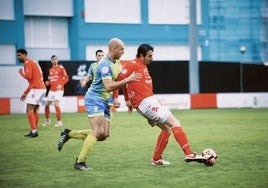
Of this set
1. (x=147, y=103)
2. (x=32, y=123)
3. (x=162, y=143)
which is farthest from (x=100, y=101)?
(x=32, y=123)

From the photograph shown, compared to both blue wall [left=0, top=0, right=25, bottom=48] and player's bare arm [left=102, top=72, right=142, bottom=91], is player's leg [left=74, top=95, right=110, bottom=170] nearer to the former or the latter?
player's bare arm [left=102, top=72, right=142, bottom=91]

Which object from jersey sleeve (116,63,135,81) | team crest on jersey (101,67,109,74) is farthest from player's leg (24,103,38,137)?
team crest on jersey (101,67,109,74)

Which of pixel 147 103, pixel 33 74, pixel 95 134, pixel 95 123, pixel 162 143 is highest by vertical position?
pixel 33 74

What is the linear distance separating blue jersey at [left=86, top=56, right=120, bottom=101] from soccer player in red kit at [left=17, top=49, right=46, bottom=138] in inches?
239

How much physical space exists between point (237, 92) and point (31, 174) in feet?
77.4

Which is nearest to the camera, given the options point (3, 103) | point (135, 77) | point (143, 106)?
point (135, 77)

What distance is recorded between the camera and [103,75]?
27.7 feet

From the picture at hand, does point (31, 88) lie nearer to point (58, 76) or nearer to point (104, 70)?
point (58, 76)

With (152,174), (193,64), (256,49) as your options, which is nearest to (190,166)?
(152,174)

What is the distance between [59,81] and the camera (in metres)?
19.6

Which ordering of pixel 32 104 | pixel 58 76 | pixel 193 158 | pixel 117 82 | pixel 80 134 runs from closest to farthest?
pixel 117 82 → pixel 193 158 → pixel 80 134 → pixel 32 104 → pixel 58 76

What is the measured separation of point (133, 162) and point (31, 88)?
6252 mm

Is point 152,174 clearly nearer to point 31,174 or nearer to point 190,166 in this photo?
point 190,166

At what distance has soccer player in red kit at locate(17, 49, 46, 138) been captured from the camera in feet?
47.9
